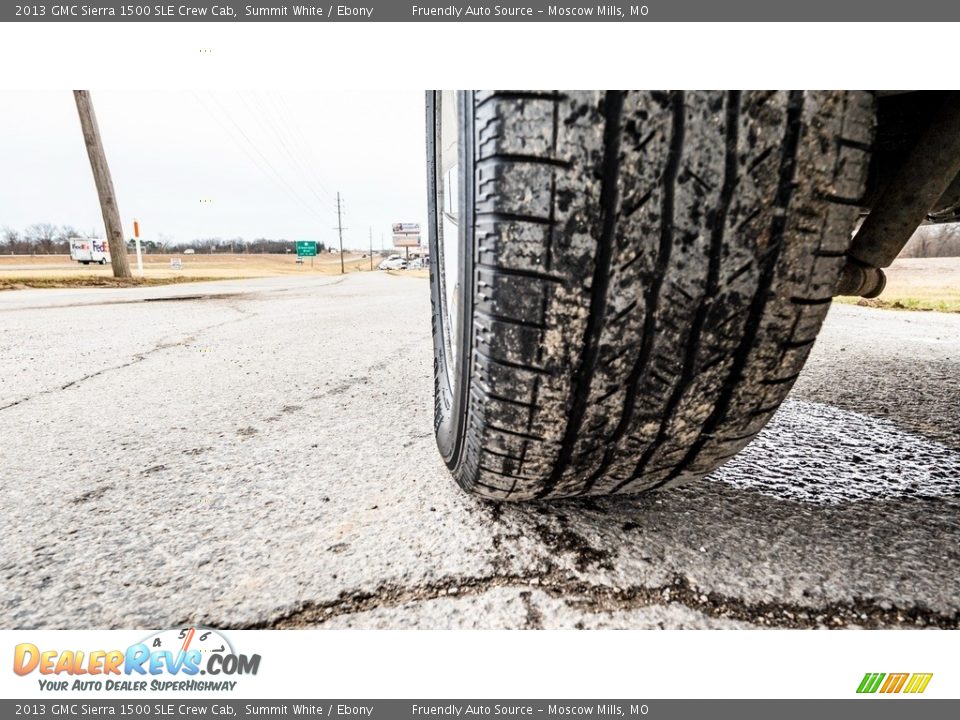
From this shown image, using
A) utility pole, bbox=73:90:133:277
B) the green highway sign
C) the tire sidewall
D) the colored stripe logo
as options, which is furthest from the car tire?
the green highway sign

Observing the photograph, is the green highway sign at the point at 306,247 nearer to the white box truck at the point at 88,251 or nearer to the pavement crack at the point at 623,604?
the white box truck at the point at 88,251

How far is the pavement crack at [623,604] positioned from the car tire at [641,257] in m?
0.18

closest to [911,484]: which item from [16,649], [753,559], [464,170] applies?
[753,559]

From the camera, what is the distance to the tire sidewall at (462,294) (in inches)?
25.2

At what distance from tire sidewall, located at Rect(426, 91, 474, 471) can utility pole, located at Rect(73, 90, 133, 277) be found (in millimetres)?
12872

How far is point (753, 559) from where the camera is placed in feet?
2.59

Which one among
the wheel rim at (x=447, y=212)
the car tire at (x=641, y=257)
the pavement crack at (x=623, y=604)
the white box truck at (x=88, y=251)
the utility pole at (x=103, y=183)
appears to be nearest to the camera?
the car tire at (x=641, y=257)

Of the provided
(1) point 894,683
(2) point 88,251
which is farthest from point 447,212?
(2) point 88,251

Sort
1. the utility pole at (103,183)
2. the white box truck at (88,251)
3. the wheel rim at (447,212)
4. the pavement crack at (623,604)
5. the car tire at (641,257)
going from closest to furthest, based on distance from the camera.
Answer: the car tire at (641,257) → the pavement crack at (623,604) → the wheel rim at (447,212) → the utility pole at (103,183) → the white box truck at (88,251)

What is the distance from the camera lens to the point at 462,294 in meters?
0.69

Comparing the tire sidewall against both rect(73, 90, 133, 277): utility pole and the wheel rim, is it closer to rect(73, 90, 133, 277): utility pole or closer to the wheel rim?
the wheel rim

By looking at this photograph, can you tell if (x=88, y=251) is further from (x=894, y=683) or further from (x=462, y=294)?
(x=894, y=683)

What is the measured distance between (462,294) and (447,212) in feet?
2.23

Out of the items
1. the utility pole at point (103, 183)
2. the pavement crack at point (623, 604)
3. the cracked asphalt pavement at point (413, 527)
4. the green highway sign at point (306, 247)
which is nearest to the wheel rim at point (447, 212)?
the cracked asphalt pavement at point (413, 527)
